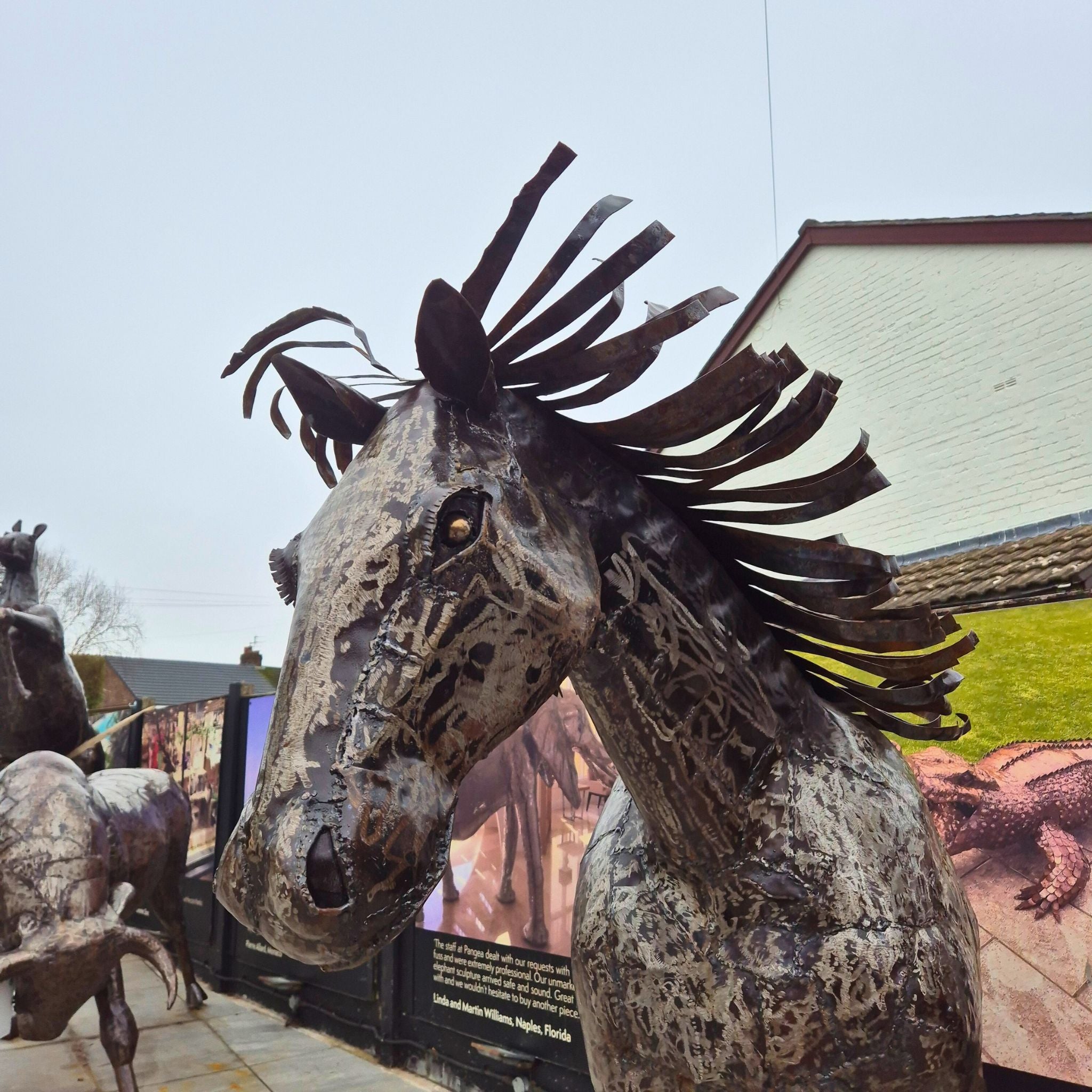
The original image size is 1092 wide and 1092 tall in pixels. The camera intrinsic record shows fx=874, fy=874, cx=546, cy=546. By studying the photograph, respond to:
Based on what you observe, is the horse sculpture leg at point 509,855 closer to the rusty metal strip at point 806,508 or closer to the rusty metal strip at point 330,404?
the rusty metal strip at point 806,508

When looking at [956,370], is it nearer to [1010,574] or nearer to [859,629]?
[1010,574]

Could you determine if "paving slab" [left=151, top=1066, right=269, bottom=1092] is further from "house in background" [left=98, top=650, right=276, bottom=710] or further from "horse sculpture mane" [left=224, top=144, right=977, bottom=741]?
"house in background" [left=98, top=650, right=276, bottom=710]

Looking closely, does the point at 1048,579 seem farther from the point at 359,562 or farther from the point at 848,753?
the point at 359,562

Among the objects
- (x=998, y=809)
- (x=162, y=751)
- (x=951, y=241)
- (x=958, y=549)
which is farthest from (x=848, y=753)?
(x=162, y=751)

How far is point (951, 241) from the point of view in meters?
7.30

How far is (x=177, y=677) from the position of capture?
30609mm

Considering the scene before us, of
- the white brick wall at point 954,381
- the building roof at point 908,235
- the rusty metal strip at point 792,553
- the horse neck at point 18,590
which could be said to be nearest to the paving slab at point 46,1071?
the horse neck at point 18,590

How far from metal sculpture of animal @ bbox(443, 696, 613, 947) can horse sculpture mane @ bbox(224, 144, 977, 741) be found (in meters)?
3.19

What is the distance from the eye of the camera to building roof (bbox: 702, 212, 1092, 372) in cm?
652

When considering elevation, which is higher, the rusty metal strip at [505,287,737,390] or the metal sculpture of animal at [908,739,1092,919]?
the rusty metal strip at [505,287,737,390]

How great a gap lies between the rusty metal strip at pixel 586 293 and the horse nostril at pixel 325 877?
782mm

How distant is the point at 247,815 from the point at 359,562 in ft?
1.10

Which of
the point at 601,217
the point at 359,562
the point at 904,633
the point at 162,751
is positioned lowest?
the point at 162,751

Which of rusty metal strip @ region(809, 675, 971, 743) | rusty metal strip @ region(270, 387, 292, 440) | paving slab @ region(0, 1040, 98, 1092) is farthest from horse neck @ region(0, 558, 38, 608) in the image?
rusty metal strip @ region(809, 675, 971, 743)
